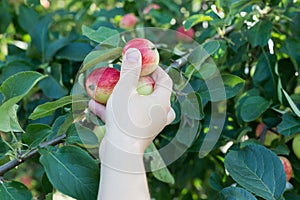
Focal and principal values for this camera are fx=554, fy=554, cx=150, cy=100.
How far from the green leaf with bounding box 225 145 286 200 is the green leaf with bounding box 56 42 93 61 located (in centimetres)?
51

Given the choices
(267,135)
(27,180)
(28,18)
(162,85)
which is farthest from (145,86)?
(27,180)

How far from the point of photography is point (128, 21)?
1.56 m

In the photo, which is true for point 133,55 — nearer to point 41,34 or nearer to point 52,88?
point 52,88

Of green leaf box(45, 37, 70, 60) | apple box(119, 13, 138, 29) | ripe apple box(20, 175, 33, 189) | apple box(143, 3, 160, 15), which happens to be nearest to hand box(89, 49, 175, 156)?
green leaf box(45, 37, 70, 60)

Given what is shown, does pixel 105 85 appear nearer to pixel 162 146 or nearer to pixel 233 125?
pixel 162 146

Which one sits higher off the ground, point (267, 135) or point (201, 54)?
point (201, 54)

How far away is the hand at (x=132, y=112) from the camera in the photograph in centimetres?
79

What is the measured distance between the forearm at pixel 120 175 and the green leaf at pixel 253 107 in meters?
0.42

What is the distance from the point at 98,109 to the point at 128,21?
27.6 inches

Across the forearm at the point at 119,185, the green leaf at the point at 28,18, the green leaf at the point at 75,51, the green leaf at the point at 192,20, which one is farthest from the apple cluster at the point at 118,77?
the green leaf at the point at 28,18

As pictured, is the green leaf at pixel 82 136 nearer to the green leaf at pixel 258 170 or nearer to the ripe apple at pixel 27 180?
the green leaf at pixel 258 170

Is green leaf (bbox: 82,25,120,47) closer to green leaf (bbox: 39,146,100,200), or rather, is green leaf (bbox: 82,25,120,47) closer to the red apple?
the red apple

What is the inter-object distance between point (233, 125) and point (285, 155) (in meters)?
0.14

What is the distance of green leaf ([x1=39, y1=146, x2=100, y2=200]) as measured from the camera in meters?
0.85
